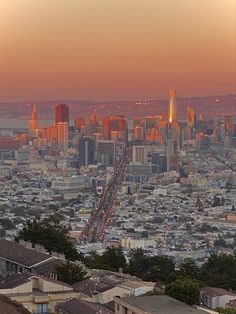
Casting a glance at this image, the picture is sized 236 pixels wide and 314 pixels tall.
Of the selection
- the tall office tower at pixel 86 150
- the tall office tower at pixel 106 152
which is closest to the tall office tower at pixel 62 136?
the tall office tower at pixel 86 150

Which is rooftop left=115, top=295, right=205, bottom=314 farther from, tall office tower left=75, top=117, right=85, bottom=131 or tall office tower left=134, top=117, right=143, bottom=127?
tall office tower left=75, top=117, right=85, bottom=131

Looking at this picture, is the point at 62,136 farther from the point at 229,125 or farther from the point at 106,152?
the point at 229,125

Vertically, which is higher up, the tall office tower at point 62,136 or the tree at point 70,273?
the tall office tower at point 62,136

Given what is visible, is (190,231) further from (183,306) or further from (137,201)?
(183,306)

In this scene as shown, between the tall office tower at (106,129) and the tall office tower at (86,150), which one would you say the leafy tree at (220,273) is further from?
the tall office tower at (86,150)

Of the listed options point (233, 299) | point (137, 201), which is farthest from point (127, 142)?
point (233, 299)

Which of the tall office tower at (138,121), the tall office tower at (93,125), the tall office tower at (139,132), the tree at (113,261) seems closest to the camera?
the tree at (113,261)

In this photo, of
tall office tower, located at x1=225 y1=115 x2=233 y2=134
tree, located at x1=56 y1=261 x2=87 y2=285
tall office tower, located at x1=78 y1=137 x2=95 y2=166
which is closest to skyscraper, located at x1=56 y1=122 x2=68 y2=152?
tall office tower, located at x1=78 y1=137 x2=95 y2=166
